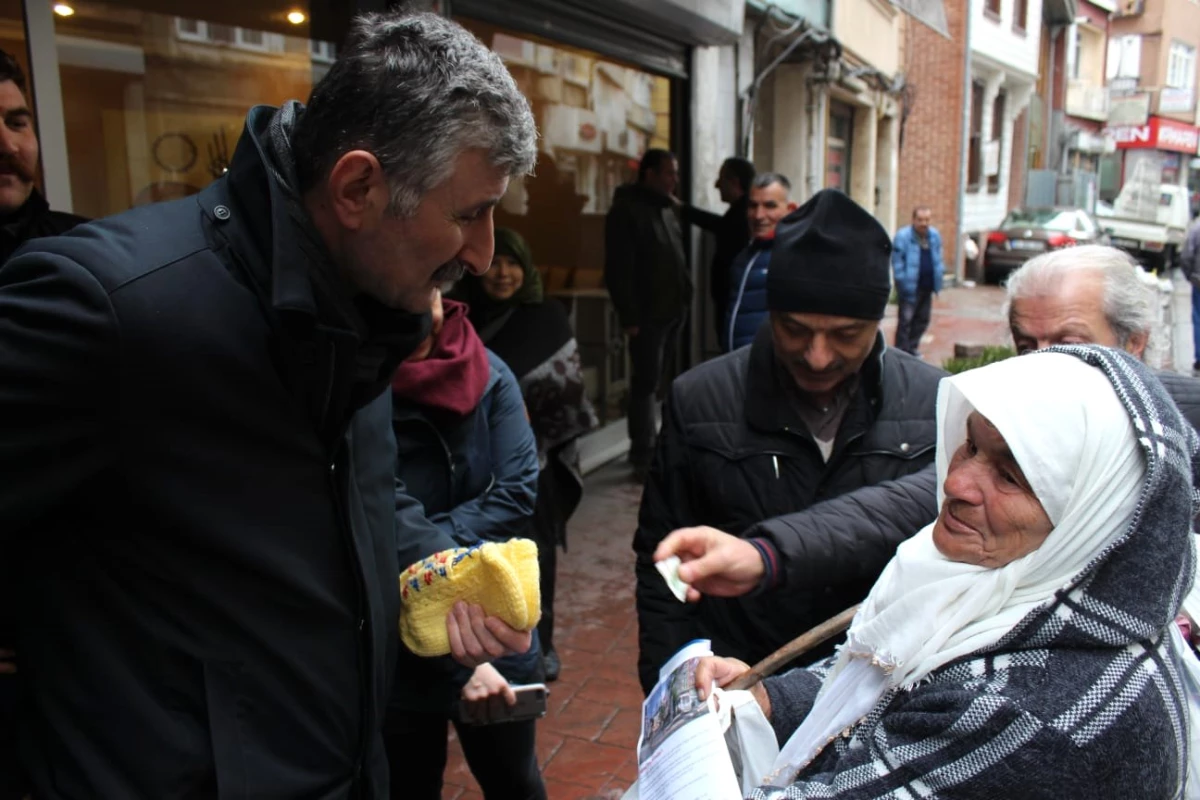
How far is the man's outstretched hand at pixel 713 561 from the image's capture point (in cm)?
172

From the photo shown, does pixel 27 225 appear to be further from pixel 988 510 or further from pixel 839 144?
pixel 839 144

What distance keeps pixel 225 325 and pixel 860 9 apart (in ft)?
40.3

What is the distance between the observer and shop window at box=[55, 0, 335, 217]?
3.83 metres

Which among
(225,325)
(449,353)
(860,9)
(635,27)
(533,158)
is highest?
(860,9)

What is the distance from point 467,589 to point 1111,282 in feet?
5.62

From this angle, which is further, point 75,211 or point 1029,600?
point 75,211

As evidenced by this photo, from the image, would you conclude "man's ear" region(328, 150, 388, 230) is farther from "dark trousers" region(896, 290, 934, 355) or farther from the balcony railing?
the balcony railing

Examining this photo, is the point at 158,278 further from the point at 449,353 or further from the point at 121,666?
the point at 449,353

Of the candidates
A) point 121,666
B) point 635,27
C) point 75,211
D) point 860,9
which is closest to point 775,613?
point 121,666

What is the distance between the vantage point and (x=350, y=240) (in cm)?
139

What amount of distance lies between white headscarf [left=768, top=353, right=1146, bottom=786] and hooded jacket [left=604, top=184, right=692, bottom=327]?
5.08 m

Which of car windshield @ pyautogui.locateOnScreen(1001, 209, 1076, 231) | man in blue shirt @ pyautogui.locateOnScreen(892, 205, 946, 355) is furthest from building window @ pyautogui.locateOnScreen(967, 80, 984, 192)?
man in blue shirt @ pyautogui.locateOnScreen(892, 205, 946, 355)

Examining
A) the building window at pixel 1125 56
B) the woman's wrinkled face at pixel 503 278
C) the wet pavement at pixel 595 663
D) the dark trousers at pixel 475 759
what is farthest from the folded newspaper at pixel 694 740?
the building window at pixel 1125 56

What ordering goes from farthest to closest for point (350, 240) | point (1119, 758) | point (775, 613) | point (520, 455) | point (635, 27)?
point (635, 27), point (520, 455), point (775, 613), point (350, 240), point (1119, 758)
